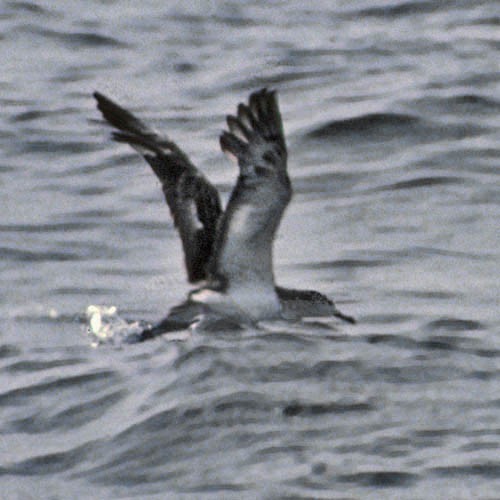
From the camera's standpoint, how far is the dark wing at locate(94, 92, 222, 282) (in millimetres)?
9836

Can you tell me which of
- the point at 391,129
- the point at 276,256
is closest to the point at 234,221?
the point at 276,256

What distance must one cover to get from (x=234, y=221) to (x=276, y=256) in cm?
254

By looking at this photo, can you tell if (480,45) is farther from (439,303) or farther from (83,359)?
(83,359)

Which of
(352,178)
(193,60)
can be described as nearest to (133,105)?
(193,60)

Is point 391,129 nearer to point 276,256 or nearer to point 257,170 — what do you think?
point 276,256

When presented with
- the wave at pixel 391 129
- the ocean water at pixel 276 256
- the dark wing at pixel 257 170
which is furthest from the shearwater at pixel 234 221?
the wave at pixel 391 129

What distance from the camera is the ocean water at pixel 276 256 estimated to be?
27.9 ft

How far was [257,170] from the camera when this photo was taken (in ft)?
29.6

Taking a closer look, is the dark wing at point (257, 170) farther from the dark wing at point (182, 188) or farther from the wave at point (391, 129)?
the wave at point (391, 129)

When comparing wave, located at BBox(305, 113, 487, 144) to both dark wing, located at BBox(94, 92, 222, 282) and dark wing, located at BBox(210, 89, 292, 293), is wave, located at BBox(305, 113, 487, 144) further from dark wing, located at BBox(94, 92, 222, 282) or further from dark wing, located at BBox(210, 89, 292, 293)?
dark wing, located at BBox(210, 89, 292, 293)

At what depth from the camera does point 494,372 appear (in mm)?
9570

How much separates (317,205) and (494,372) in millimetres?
3270

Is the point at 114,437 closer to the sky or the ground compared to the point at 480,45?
closer to the ground

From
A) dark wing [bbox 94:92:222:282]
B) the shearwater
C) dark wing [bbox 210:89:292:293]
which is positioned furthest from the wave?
Result: dark wing [bbox 210:89:292:293]
